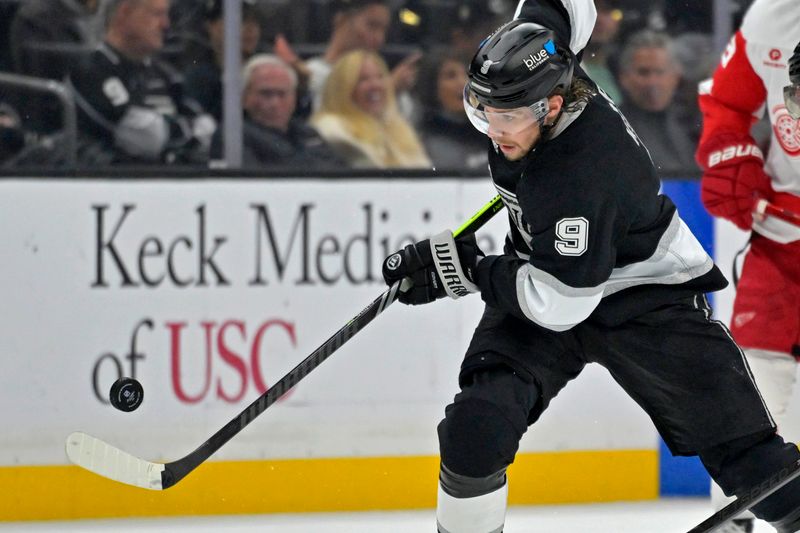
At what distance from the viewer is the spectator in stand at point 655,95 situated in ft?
14.0

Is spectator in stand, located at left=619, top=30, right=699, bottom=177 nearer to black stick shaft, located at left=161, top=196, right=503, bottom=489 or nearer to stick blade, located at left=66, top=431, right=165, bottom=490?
black stick shaft, located at left=161, top=196, right=503, bottom=489

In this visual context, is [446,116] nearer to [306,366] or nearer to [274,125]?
[274,125]

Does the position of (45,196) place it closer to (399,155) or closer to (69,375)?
(69,375)

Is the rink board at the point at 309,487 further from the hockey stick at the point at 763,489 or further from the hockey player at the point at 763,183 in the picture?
the hockey stick at the point at 763,489

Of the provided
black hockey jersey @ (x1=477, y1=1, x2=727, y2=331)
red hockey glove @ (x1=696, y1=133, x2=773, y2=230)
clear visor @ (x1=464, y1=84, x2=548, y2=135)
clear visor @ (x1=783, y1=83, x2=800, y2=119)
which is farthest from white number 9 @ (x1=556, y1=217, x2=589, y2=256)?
red hockey glove @ (x1=696, y1=133, x2=773, y2=230)

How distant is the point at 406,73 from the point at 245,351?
100 cm

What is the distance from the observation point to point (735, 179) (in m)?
3.20

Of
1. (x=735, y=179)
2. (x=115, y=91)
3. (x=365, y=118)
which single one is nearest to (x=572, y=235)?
(x=735, y=179)

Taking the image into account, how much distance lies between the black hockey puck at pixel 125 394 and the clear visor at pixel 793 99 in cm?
150

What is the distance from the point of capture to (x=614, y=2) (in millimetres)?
4293

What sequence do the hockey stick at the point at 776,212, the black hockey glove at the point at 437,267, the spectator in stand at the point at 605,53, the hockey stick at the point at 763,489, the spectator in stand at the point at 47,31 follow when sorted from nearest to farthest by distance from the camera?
the hockey stick at the point at 763,489 → the black hockey glove at the point at 437,267 → the hockey stick at the point at 776,212 → the spectator in stand at the point at 47,31 → the spectator in stand at the point at 605,53

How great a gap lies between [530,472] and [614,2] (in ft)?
4.93

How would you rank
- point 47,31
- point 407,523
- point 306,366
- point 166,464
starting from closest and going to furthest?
point 306,366, point 166,464, point 407,523, point 47,31

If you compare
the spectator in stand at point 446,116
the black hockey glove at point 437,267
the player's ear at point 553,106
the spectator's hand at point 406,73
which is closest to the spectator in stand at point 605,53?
the spectator in stand at point 446,116
